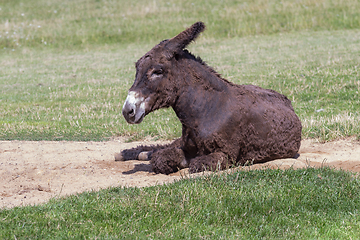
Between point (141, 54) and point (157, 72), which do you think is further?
point (141, 54)

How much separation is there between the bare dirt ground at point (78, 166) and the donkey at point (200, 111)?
0.96 ft

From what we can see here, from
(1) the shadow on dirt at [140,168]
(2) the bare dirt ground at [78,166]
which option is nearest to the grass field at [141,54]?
(2) the bare dirt ground at [78,166]

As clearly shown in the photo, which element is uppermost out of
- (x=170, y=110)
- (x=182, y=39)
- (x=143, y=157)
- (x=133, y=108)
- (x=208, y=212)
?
(x=182, y=39)

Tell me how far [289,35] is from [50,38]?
15229 millimetres

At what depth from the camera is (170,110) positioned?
12.7 metres

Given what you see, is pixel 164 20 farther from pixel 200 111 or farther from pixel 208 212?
pixel 208 212

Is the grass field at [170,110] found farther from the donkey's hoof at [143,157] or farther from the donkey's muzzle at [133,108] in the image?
the donkey's hoof at [143,157]

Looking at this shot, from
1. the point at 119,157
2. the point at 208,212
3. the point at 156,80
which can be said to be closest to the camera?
the point at 208,212

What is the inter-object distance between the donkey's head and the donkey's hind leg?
93 cm

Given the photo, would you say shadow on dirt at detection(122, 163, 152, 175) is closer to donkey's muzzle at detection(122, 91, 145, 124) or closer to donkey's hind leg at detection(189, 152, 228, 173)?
donkey's hind leg at detection(189, 152, 228, 173)

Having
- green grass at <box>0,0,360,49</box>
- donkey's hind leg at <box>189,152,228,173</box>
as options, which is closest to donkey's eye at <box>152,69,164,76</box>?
donkey's hind leg at <box>189,152,228,173</box>

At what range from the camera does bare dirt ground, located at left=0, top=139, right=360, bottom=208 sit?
20.2 ft

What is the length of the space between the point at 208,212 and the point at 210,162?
1634 mm

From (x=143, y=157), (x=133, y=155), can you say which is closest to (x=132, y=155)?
(x=133, y=155)
